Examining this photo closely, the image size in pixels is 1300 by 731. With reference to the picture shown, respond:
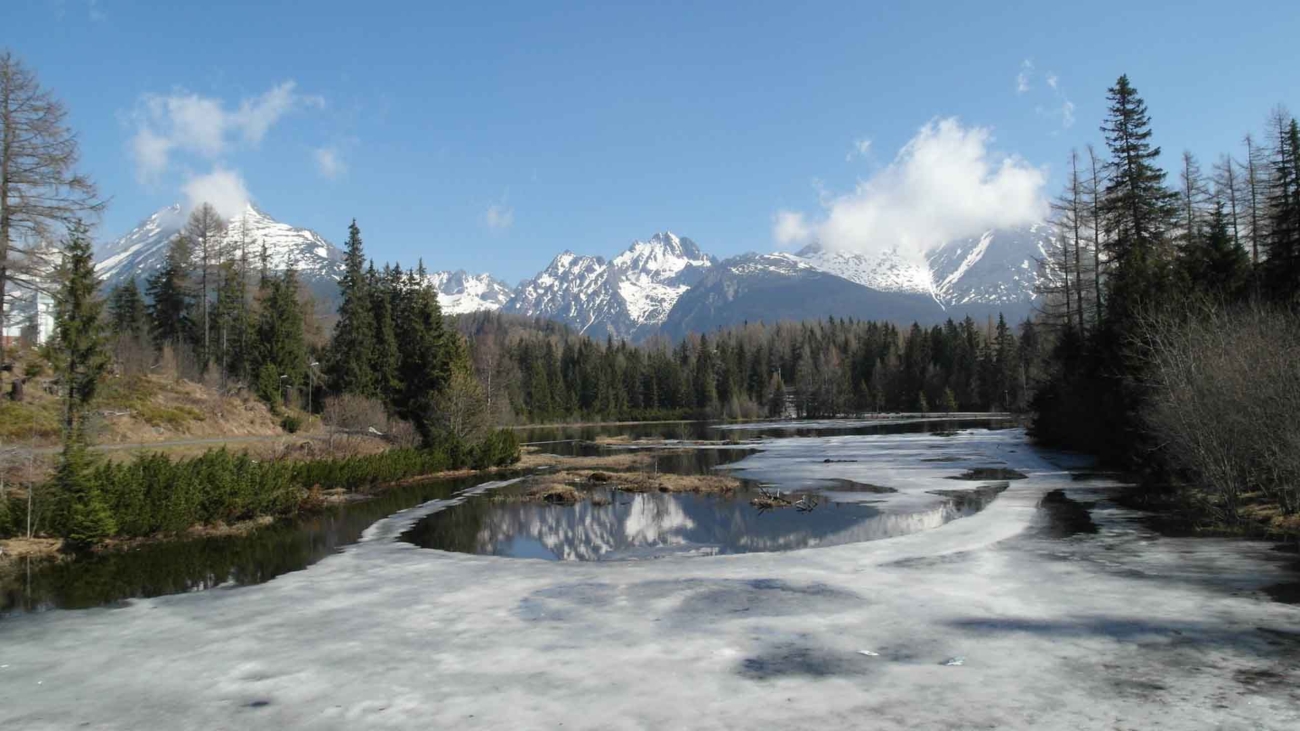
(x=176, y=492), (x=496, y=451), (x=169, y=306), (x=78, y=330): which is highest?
(x=169, y=306)

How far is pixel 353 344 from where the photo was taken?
57531mm

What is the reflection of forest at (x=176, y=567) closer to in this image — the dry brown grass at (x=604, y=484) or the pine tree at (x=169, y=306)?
the dry brown grass at (x=604, y=484)

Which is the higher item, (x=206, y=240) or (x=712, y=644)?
(x=206, y=240)

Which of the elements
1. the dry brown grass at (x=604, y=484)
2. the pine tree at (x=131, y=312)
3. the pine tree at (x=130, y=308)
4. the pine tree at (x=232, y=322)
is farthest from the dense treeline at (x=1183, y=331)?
the pine tree at (x=130, y=308)

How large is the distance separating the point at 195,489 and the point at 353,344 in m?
35.7

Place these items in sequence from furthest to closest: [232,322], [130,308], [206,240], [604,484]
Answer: [130,308] < [232,322] < [206,240] < [604,484]

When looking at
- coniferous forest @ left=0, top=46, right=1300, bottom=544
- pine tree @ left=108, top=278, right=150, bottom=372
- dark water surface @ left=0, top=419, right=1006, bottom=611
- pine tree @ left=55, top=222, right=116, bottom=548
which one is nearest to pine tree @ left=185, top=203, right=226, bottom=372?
coniferous forest @ left=0, top=46, right=1300, bottom=544

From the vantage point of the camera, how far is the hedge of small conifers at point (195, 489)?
21172mm

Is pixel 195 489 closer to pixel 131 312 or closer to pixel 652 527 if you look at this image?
pixel 652 527

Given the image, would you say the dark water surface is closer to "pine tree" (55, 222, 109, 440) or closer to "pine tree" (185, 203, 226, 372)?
"pine tree" (55, 222, 109, 440)

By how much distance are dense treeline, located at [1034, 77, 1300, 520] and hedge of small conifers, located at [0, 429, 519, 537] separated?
94.1 feet

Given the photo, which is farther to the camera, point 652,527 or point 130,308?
point 130,308

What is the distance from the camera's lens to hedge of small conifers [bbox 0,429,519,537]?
834 inches

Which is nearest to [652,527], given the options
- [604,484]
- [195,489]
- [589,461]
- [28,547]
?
[604,484]
